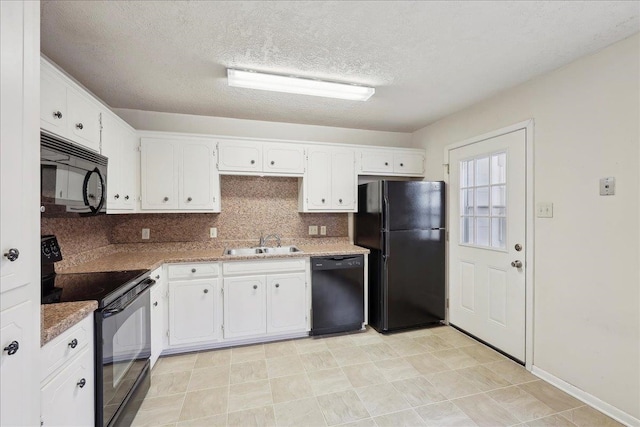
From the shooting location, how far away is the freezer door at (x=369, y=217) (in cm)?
305

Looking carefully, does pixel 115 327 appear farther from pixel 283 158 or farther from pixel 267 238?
pixel 283 158

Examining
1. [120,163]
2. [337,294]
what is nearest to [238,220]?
[120,163]

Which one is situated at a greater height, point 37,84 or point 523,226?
point 37,84

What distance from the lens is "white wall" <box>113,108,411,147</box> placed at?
3.04 m

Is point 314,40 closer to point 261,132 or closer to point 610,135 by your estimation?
point 261,132

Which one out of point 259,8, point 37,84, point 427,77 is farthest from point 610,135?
point 37,84

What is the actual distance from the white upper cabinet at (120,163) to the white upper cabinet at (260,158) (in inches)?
30.0

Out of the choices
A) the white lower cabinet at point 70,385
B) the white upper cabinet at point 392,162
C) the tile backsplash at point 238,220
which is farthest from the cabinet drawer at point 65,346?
the white upper cabinet at point 392,162

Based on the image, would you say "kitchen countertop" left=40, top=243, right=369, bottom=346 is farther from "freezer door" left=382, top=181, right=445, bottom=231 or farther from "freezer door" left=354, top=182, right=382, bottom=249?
"freezer door" left=382, top=181, right=445, bottom=231

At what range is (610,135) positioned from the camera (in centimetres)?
182

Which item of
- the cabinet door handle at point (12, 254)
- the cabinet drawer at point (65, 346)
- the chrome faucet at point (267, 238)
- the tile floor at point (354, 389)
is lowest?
the tile floor at point (354, 389)

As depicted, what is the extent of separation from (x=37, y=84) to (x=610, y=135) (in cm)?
295

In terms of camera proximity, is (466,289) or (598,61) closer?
(598,61)

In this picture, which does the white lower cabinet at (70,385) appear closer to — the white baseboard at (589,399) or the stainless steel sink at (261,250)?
the stainless steel sink at (261,250)
